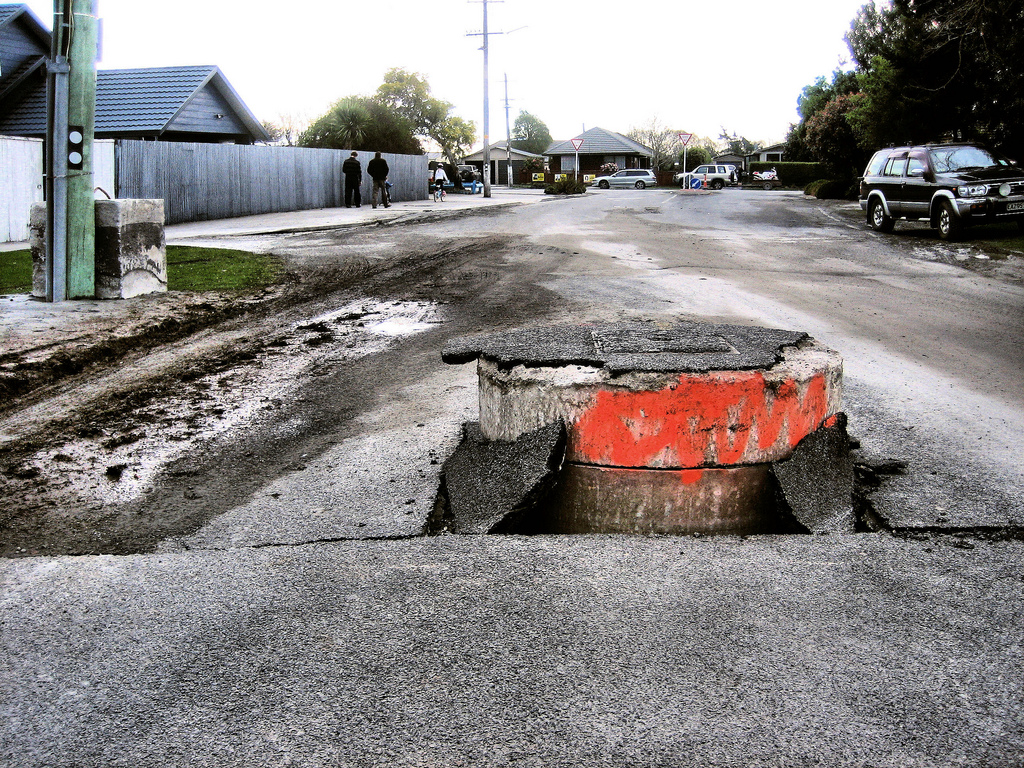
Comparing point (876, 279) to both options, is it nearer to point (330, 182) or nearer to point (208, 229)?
point (208, 229)

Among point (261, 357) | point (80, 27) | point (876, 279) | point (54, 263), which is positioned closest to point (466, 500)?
point (261, 357)

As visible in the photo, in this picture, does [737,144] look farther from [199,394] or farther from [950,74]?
[199,394]

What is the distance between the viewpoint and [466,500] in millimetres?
4234

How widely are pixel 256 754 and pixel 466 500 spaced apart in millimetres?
1885

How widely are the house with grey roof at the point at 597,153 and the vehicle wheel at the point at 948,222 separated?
6908 centimetres

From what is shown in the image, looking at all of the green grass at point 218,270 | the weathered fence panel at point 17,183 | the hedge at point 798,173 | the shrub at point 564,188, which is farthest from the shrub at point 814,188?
the weathered fence panel at point 17,183

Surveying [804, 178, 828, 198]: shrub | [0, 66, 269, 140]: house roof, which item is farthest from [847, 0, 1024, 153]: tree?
[0, 66, 269, 140]: house roof

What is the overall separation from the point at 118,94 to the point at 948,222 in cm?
2416

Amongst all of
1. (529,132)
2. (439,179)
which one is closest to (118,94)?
(439,179)

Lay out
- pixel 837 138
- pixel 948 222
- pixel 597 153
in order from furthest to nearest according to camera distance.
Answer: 1. pixel 597 153
2. pixel 837 138
3. pixel 948 222

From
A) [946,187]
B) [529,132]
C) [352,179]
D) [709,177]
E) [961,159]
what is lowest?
[946,187]

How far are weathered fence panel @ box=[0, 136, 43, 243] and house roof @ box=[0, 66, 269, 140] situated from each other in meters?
10.3

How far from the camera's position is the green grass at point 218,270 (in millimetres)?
10801

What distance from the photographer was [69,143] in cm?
915
